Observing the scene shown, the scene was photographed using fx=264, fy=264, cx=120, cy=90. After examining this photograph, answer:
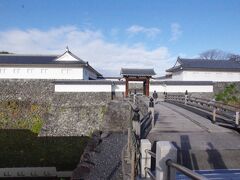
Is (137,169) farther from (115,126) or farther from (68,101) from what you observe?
(68,101)

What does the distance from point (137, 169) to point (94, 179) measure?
379cm

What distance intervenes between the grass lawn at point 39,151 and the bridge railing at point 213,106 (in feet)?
22.7

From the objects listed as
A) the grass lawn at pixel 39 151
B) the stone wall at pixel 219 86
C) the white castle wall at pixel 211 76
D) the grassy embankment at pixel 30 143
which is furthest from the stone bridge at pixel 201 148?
the white castle wall at pixel 211 76

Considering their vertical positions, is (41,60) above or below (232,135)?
above

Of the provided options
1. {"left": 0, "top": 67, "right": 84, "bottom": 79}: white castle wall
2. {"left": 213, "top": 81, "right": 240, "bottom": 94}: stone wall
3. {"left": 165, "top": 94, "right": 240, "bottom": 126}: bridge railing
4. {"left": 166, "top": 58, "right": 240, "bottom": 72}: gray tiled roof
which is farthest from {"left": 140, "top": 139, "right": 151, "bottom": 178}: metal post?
{"left": 166, "top": 58, "right": 240, "bottom": 72}: gray tiled roof

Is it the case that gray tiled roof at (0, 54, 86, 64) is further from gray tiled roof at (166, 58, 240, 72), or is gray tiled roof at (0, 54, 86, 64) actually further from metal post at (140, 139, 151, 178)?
metal post at (140, 139, 151, 178)

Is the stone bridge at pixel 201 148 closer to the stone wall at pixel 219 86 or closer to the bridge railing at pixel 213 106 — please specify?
the bridge railing at pixel 213 106

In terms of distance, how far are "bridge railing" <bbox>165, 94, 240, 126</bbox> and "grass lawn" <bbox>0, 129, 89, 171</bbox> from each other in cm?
691

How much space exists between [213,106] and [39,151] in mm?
9650

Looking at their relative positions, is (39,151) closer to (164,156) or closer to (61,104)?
(61,104)

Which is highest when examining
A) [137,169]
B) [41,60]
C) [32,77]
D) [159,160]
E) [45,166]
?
Answer: [41,60]

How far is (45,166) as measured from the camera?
1218 cm

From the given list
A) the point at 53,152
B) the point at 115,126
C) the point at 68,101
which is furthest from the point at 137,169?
the point at 68,101

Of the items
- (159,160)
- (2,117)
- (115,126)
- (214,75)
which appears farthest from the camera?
(214,75)
